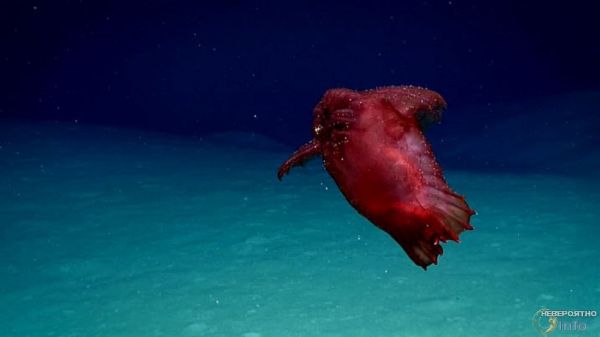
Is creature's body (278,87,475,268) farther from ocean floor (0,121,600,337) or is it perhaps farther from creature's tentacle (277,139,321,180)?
ocean floor (0,121,600,337)

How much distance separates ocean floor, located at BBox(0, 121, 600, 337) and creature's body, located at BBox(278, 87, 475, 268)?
3.57 meters

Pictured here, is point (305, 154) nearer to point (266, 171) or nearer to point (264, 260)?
point (264, 260)

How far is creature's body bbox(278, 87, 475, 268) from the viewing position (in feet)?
4.73

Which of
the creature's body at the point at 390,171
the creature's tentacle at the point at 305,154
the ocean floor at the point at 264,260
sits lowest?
the ocean floor at the point at 264,260

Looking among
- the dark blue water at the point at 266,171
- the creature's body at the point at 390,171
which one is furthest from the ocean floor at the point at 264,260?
the creature's body at the point at 390,171

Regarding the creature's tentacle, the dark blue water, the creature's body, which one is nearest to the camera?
the creature's body

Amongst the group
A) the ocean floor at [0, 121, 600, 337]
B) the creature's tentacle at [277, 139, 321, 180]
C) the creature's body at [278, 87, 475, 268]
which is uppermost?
the creature's body at [278, 87, 475, 268]

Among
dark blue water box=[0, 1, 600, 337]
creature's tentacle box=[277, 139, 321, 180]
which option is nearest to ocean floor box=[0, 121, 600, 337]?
dark blue water box=[0, 1, 600, 337]

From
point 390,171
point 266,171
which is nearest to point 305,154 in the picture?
point 390,171

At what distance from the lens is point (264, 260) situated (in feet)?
21.7

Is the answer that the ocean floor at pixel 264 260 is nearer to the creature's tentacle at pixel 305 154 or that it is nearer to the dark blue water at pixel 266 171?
the dark blue water at pixel 266 171

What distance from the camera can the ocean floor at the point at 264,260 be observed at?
518 cm

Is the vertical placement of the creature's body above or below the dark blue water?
above

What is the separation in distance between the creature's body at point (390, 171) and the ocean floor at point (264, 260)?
3569 millimetres
